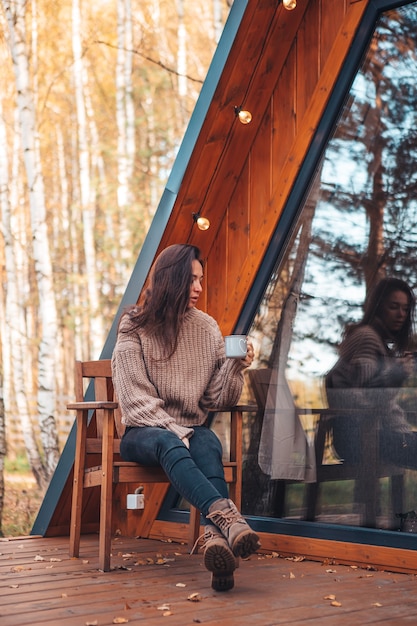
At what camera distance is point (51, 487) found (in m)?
4.26

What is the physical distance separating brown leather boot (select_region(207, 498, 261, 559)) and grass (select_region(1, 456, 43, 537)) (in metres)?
5.98

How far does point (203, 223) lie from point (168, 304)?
810 mm

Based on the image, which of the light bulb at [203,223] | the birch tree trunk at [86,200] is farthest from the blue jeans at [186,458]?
the birch tree trunk at [86,200]

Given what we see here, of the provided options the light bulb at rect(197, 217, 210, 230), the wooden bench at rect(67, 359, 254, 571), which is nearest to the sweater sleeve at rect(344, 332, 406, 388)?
Answer: the wooden bench at rect(67, 359, 254, 571)

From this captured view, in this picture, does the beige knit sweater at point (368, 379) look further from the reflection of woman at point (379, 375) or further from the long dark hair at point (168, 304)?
the long dark hair at point (168, 304)

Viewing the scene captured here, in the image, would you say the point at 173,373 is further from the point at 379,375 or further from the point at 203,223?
the point at 203,223

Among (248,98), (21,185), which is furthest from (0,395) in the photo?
(21,185)

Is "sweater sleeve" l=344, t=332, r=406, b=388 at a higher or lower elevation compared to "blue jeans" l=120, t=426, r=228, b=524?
higher

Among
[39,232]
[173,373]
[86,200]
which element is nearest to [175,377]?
[173,373]

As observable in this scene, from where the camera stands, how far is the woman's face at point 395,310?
11.1ft

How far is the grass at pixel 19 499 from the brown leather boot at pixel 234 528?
19.6 ft

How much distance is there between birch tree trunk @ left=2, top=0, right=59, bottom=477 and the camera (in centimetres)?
859

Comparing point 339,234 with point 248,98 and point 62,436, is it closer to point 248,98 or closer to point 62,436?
point 248,98

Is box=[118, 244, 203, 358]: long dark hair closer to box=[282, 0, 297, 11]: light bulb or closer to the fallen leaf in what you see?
the fallen leaf
